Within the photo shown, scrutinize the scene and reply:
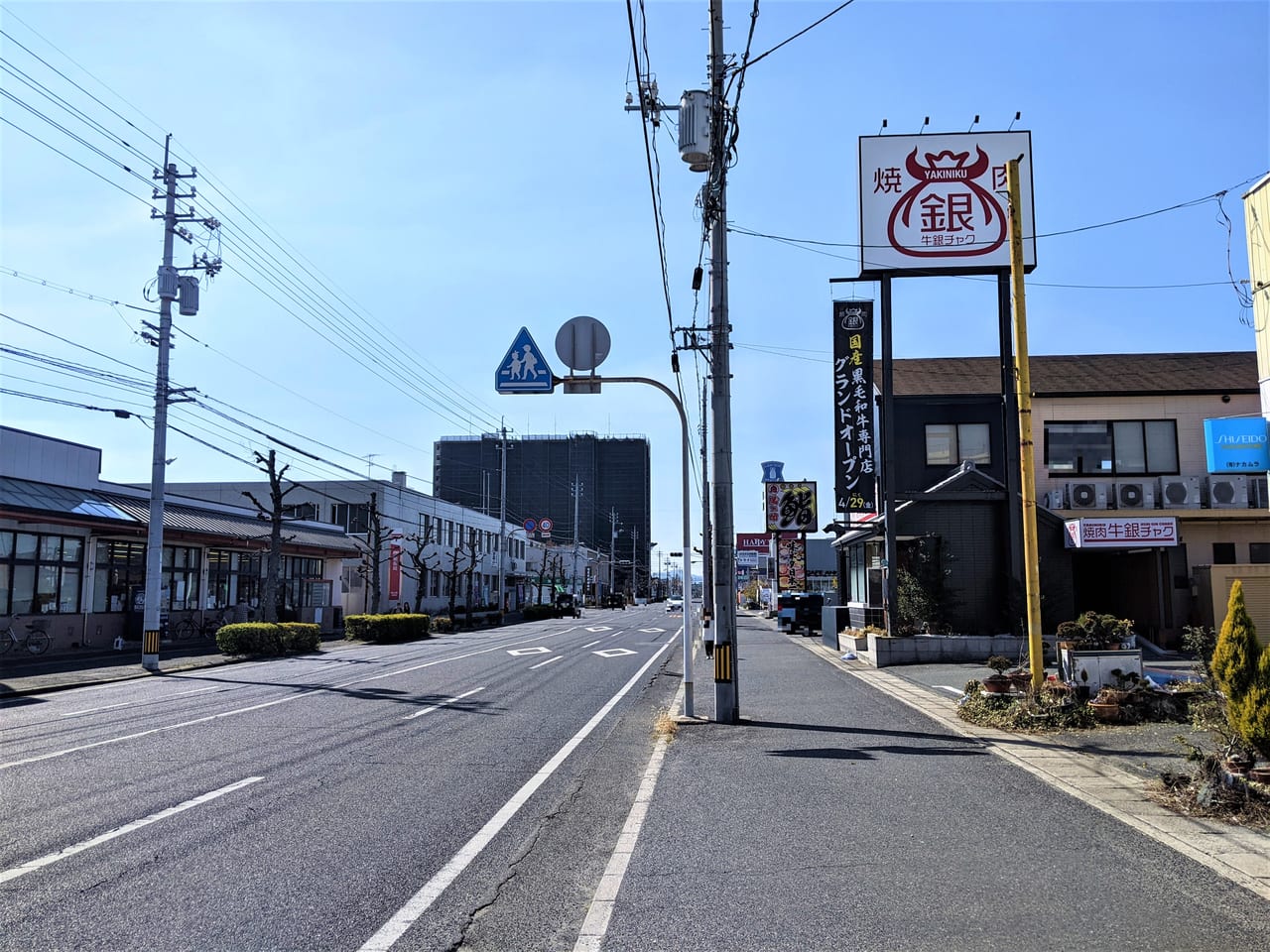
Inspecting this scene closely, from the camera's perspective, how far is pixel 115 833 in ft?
23.2

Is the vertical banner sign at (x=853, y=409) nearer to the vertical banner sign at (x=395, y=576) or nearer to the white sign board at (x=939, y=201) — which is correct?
the white sign board at (x=939, y=201)

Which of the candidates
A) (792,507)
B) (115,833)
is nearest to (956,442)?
(115,833)

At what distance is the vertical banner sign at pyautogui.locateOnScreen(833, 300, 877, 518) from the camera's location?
26.9 metres

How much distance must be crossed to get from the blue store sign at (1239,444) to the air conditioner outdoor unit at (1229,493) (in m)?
13.7

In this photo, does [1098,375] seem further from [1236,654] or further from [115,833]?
[115,833]

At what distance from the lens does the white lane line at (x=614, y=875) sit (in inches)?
200

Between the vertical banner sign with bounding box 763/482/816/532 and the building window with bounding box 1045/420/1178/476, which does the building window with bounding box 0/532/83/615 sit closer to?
the building window with bounding box 1045/420/1178/476

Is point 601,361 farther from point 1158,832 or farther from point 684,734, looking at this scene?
point 1158,832

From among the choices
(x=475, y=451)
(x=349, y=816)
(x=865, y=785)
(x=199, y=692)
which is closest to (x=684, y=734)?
(x=865, y=785)

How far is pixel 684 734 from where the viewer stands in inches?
482

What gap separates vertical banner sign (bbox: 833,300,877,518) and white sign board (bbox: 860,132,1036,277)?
372cm

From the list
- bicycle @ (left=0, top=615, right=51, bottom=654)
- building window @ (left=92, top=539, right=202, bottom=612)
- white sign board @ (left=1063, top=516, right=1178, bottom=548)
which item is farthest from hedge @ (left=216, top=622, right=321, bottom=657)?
white sign board @ (left=1063, top=516, right=1178, bottom=548)

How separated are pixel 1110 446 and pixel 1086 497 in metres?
2.16

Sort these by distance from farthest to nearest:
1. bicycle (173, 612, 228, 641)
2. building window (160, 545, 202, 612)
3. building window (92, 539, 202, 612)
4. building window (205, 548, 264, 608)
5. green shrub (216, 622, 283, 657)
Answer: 1. building window (205, 548, 264, 608)
2. building window (160, 545, 202, 612)
3. bicycle (173, 612, 228, 641)
4. building window (92, 539, 202, 612)
5. green shrub (216, 622, 283, 657)
